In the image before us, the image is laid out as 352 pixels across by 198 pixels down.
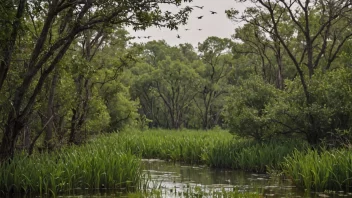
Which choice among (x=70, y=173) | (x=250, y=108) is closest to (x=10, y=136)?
(x=70, y=173)

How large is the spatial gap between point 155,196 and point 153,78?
116 feet

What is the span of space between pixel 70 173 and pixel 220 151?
7.63m

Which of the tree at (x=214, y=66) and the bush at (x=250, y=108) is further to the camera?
the tree at (x=214, y=66)

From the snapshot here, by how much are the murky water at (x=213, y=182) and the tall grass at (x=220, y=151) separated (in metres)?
0.52

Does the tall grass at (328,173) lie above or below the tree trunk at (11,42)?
below

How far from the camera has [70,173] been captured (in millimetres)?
10773

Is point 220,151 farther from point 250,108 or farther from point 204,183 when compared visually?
point 204,183

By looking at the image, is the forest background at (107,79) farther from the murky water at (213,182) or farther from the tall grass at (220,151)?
the murky water at (213,182)

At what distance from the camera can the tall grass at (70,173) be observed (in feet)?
33.6

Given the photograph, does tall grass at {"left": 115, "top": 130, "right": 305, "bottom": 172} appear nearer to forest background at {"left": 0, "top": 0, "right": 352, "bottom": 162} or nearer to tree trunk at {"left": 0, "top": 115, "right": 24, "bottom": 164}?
forest background at {"left": 0, "top": 0, "right": 352, "bottom": 162}

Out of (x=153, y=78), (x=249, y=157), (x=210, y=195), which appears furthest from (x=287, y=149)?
(x=153, y=78)

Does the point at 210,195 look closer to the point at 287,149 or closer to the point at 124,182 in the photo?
the point at 124,182

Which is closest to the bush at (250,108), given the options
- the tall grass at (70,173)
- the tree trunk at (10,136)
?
the tall grass at (70,173)

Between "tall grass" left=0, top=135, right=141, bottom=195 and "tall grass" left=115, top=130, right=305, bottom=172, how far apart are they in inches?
57.3
